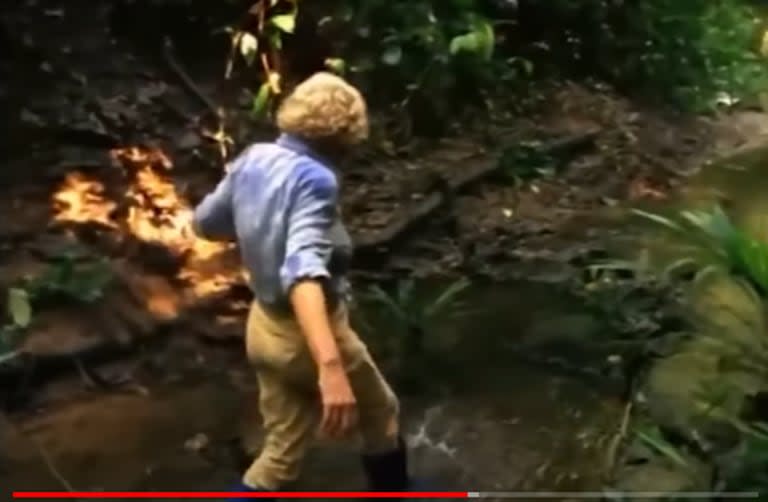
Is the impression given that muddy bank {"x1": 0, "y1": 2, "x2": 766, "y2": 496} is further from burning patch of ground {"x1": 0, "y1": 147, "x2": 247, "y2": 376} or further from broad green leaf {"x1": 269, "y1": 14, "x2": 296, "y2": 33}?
broad green leaf {"x1": 269, "y1": 14, "x2": 296, "y2": 33}

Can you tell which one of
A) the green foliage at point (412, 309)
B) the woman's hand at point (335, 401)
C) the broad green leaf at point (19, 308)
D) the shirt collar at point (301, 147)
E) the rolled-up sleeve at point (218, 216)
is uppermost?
the shirt collar at point (301, 147)

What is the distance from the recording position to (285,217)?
419 cm

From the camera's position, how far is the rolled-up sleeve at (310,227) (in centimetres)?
401

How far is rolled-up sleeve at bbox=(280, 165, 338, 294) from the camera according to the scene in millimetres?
4008

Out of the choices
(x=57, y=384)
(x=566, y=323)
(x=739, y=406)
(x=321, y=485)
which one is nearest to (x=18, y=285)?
(x=57, y=384)

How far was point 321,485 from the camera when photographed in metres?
5.32

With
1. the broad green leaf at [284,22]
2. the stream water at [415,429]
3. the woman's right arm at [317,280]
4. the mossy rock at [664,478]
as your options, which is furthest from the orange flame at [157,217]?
the woman's right arm at [317,280]

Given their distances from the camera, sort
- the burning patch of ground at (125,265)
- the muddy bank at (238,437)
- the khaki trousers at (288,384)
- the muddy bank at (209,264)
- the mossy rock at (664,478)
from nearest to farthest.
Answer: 1. the khaki trousers at (288,384)
2. the mossy rock at (664,478)
3. the muddy bank at (238,437)
4. the muddy bank at (209,264)
5. the burning patch of ground at (125,265)

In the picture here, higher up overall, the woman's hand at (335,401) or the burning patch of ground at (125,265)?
the woman's hand at (335,401)

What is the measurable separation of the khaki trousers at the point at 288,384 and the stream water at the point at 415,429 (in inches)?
33.3

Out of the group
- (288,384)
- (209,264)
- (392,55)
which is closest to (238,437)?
(288,384)

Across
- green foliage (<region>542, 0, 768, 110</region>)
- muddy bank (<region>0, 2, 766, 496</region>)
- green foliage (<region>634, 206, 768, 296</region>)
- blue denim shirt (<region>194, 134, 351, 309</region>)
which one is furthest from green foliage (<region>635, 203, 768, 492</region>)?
green foliage (<region>542, 0, 768, 110</region>)

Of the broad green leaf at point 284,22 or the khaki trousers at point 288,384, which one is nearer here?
the khaki trousers at point 288,384

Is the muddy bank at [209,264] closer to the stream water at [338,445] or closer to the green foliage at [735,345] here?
the stream water at [338,445]
